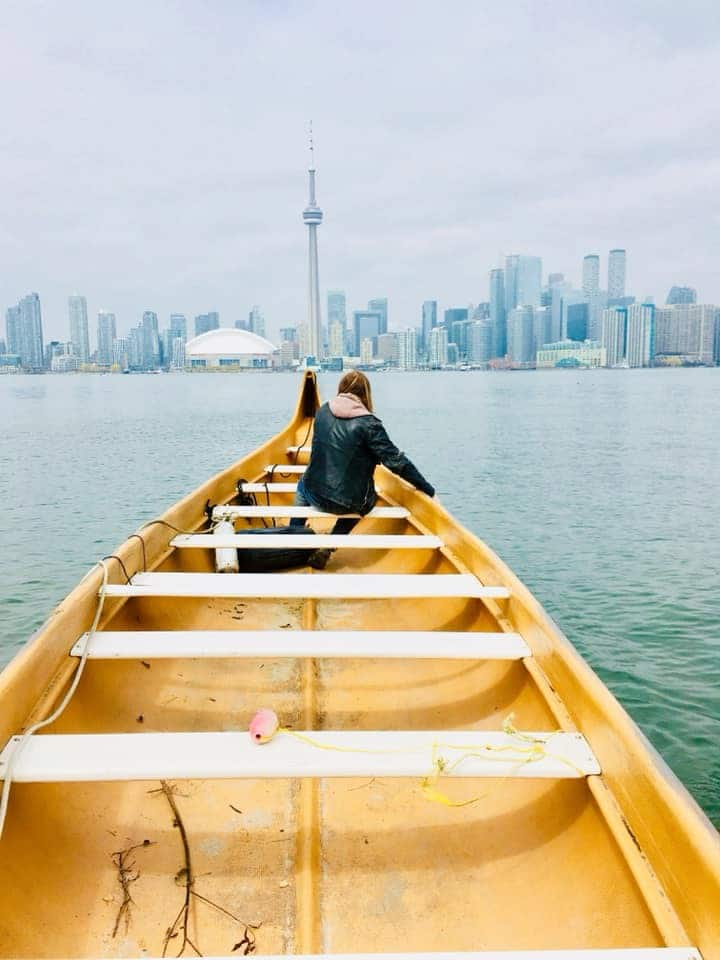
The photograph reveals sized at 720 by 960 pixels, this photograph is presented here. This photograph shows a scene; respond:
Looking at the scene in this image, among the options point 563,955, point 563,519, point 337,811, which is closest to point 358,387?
point 337,811

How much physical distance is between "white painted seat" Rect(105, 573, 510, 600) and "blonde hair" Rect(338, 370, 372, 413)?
7.14ft

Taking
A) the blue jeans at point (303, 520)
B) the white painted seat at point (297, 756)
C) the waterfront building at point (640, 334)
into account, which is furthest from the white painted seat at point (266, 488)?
the waterfront building at point (640, 334)

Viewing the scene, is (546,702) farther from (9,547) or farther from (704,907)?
(9,547)

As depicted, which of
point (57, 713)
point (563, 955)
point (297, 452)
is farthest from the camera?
point (297, 452)

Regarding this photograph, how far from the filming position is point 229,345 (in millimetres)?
45125

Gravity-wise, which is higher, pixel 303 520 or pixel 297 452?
pixel 297 452

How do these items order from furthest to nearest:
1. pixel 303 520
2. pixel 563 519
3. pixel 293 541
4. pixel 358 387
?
pixel 563 519
pixel 303 520
pixel 358 387
pixel 293 541

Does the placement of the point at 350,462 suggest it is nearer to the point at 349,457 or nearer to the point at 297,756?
the point at 349,457

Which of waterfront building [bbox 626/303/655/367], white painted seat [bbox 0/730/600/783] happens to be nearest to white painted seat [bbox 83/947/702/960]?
white painted seat [bbox 0/730/600/783]

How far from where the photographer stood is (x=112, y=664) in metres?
3.66

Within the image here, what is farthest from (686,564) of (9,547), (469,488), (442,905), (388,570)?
(9,547)

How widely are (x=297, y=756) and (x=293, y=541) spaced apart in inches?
117

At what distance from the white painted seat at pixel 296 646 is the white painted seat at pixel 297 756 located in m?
0.60

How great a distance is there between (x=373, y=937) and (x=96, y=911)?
97 centimetres
